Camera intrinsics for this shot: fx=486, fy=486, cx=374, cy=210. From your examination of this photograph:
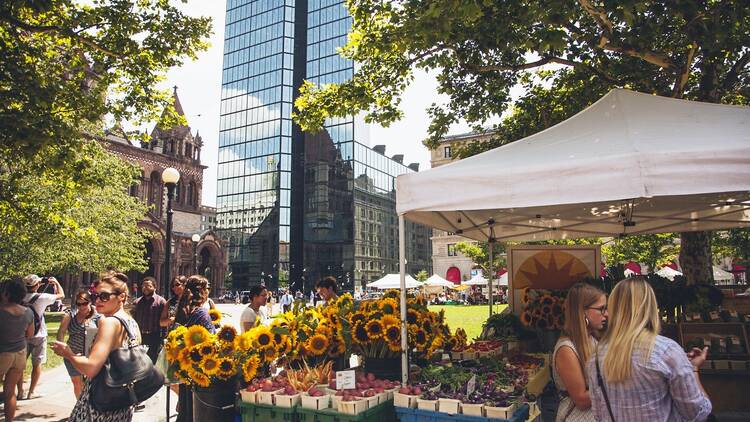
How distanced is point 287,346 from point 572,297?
2.65 meters

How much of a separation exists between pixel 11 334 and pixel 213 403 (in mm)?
3406

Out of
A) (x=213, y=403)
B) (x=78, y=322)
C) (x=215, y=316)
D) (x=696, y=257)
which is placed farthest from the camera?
(x=696, y=257)

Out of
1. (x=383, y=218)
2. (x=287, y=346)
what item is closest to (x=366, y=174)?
(x=383, y=218)

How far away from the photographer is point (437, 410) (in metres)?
3.83

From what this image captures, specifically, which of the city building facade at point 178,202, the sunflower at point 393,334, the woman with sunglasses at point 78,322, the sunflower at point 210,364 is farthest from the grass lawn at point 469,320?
the city building facade at point 178,202

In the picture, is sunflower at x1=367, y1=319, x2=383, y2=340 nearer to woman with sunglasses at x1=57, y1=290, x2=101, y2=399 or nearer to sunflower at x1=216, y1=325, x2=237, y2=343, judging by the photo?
sunflower at x1=216, y1=325, x2=237, y2=343

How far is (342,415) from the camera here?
150 inches

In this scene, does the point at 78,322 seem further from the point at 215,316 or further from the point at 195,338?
the point at 195,338

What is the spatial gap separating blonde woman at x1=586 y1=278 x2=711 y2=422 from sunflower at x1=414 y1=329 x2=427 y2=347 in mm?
2127

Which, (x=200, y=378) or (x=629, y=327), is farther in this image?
(x=200, y=378)

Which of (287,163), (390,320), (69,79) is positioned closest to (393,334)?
(390,320)

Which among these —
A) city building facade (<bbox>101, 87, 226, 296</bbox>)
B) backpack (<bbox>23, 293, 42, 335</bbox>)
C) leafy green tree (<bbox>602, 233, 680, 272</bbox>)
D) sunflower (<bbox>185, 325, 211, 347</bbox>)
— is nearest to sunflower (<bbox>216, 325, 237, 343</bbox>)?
sunflower (<bbox>185, 325, 211, 347</bbox>)

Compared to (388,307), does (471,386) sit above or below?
below

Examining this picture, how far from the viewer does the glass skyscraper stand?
67.6m
